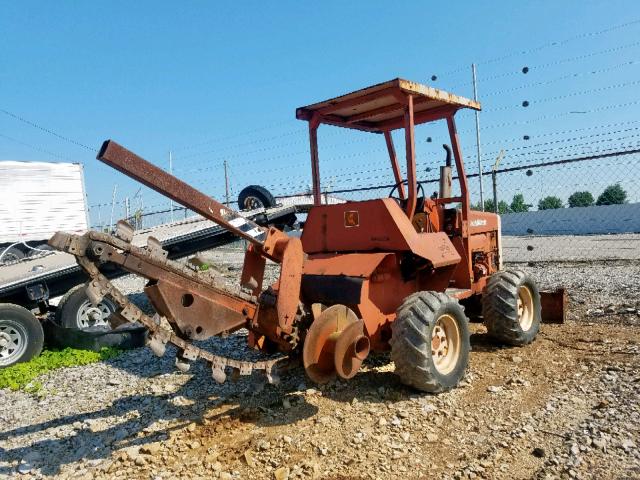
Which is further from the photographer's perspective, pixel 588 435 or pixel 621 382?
pixel 621 382

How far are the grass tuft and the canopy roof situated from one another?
154 inches

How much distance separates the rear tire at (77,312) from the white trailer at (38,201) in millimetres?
10859

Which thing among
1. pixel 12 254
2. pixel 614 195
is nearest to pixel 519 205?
pixel 614 195

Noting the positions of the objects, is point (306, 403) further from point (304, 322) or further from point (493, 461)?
point (493, 461)

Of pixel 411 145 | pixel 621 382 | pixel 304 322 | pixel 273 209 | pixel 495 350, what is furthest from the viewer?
pixel 273 209

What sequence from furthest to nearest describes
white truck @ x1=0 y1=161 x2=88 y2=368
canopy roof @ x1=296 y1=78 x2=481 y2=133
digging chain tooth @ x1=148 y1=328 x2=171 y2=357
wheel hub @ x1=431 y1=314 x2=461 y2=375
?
white truck @ x1=0 y1=161 x2=88 y2=368 → canopy roof @ x1=296 y1=78 x2=481 y2=133 → wheel hub @ x1=431 y1=314 x2=461 y2=375 → digging chain tooth @ x1=148 y1=328 x2=171 y2=357

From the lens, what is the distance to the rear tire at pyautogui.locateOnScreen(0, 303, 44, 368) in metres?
6.21

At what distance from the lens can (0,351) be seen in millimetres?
6188

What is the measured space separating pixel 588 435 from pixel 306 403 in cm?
209

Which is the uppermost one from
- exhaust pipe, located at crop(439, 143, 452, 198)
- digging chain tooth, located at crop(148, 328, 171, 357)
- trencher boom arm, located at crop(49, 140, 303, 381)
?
exhaust pipe, located at crop(439, 143, 452, 198)

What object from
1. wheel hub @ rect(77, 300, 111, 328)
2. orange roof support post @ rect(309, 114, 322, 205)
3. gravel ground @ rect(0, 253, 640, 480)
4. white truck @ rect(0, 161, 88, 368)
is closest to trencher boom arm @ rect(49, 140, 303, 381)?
gravel ground @ rect(0, 253, 640, 480)

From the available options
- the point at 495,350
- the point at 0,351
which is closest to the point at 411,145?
the point at 495,350

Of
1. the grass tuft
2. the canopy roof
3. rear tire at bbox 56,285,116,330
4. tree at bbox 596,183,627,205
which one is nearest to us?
the canopy roof

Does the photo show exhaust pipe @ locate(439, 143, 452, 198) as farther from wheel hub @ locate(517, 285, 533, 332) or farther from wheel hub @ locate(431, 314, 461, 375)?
wheel hub @ locate(431, 314, 461, 375)
